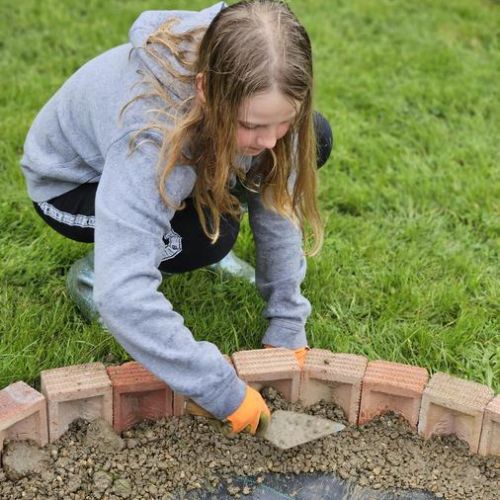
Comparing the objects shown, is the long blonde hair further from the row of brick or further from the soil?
the soil

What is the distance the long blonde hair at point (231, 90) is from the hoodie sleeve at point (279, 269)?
216 millimetres

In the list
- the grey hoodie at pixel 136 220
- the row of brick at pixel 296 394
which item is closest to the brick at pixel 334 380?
the row of brick at pixel 296 394

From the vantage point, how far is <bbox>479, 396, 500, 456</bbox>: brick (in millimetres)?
2088

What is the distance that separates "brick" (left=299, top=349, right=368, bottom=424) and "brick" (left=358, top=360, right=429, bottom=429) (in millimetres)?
20

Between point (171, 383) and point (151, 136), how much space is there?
539 mm

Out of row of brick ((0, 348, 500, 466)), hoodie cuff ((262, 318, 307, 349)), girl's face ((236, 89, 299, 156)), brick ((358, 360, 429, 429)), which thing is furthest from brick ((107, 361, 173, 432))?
girl's face ((236, 89, 299, 156))

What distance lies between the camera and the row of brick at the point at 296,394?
6.66 feet

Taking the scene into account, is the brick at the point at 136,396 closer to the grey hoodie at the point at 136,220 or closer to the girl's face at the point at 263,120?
the grey hoodie at the point at 136,220

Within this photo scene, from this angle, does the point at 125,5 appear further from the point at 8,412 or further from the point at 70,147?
the point at 8,412

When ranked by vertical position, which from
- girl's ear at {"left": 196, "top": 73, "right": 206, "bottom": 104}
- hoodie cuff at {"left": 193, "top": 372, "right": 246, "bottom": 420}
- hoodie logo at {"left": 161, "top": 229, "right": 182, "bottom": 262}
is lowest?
hoodie cuff at {"left": 193, "top": 372, "right": 246, "bottom": 420}

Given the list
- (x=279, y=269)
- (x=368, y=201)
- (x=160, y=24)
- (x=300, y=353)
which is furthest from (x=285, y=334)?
(x=368, y=201)

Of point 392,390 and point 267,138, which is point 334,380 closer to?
point 392,390

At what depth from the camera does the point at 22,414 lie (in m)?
1.97

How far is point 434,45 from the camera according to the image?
4.47m
